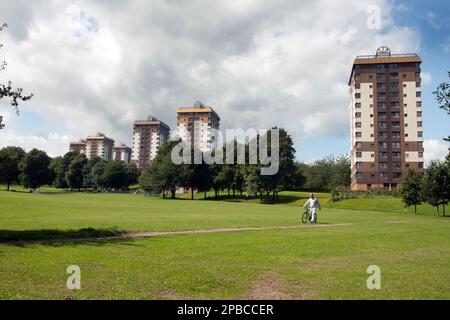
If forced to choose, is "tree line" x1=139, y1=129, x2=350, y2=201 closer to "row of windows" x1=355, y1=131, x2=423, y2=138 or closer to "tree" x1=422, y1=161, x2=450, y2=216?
"row of windows" x1=355, y1=131, x2=423, y2=138

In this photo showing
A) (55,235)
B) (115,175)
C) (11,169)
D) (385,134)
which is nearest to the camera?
(55,235)

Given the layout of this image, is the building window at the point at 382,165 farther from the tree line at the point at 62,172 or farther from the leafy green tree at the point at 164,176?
the tree line at the point at 62,172

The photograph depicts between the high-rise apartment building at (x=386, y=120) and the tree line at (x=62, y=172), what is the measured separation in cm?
9532

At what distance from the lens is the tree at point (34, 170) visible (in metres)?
130

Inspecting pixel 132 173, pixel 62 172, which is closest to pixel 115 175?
pixel 62 172

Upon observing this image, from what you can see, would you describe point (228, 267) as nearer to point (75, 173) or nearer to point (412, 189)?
point (412, 189)

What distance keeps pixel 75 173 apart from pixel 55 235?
447 ft

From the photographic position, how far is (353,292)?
10281mm

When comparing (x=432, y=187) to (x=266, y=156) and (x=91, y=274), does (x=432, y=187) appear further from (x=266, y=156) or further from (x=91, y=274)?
(x=91, y=274)

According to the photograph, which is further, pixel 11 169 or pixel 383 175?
pixel 11 169

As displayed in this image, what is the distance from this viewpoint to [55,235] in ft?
70.3

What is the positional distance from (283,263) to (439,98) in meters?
16.0
